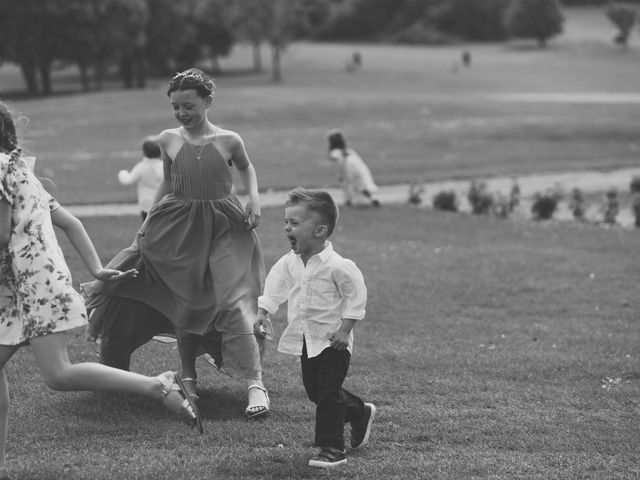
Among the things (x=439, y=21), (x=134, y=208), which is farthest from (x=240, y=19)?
(x=134, y=208)

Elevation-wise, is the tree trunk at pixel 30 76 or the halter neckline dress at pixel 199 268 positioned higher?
the halter neckline dress at pixel 199 268

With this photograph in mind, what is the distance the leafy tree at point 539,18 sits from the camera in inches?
3462

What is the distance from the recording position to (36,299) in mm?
4809

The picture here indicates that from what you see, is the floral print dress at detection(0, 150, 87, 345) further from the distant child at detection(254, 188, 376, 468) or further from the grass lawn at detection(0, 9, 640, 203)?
the grass lawn at detection(0, 9, 640, 203)

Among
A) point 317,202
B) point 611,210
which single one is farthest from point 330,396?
point 611,210

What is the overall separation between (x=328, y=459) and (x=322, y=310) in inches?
→ 33.5

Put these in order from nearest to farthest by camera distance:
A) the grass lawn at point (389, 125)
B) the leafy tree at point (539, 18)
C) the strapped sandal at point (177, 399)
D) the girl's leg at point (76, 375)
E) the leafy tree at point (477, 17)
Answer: the girl's leg at point (76, 375)
the strapped sandal at point (177, 399)
the grass lawn at point (389, 125)
the leafy tree at point (539, 18)
the leafy tree at point (477, 17)

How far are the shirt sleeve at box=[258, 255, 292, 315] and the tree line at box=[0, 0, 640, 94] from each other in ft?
181

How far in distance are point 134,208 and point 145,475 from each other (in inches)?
499

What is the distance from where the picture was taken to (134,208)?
17438 mm

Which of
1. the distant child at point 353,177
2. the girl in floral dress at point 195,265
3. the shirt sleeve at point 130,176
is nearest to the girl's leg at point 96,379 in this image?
the girl in floral dress at point 195,265

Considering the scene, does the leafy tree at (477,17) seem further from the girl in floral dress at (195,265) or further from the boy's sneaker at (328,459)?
the boy's sneaker at (328,459)

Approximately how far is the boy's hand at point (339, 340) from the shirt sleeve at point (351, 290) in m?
0.10

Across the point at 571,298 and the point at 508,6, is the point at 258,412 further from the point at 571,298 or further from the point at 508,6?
the point at 508,6
